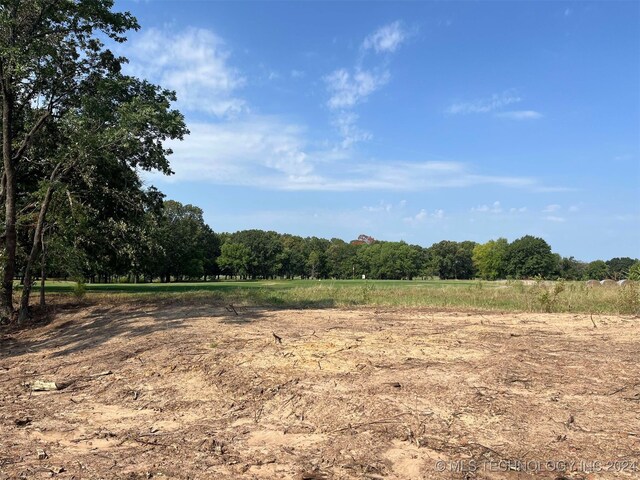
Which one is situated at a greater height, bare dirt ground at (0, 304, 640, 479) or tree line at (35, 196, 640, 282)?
tree line at (35, 196, 640, 282)

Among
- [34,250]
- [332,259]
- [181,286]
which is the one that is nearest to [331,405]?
[34,250]

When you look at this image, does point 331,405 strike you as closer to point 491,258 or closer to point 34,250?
point 34,250

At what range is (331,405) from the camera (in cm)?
529

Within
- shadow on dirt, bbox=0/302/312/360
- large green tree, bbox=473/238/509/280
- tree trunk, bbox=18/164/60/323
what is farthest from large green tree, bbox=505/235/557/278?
tree trunk, bbox=18/164/60/323

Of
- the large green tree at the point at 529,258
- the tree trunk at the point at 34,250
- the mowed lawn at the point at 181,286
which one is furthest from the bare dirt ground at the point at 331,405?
the large green tree at the point at 529,258

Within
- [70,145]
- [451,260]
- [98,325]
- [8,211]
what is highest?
[70,145]

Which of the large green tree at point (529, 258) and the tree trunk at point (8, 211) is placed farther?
the large green tree at point (529, 258)

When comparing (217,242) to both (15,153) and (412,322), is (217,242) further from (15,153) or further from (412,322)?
(412,322)

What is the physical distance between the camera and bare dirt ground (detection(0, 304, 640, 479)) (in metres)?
3.94

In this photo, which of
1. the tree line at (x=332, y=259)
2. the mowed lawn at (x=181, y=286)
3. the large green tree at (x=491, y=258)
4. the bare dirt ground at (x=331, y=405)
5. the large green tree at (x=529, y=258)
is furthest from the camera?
the large green tree at (x=491, y=258)

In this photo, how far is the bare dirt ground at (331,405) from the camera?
394cm

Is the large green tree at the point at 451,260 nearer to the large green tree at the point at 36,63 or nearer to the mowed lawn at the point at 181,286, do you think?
the mowed lawn at the point at 181,286

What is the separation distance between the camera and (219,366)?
6980mm

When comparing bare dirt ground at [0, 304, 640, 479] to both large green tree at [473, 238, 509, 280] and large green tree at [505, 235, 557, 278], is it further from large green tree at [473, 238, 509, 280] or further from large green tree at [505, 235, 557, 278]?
large green tree at [473, 238, 509, 280]
